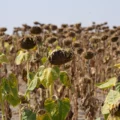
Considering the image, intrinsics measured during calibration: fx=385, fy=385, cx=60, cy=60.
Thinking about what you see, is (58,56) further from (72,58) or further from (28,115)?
(28,115)

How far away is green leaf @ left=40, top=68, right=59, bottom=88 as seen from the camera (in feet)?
6.31

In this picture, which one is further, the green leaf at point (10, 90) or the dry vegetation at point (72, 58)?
the dry vegetation at point (72, 58)

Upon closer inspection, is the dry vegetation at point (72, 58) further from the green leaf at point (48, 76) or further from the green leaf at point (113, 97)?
the green leaf at point (113, 97)

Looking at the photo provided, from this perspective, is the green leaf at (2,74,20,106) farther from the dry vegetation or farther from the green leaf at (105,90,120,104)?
the green leaf at (105,90,120,104)

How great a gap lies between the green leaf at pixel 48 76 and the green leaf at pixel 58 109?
0.10 m

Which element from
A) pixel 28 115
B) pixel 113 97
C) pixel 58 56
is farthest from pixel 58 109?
pixel 113 97

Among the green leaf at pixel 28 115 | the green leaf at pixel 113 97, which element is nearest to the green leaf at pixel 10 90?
the green leaf at pixel 28 115

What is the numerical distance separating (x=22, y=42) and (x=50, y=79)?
37.0 inches

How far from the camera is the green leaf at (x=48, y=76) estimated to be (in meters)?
1.92

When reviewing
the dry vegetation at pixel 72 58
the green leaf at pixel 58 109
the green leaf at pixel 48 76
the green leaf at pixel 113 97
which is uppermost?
the green leaf at pixel 113 97

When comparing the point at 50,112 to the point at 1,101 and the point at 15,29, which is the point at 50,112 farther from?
the point at 15,29

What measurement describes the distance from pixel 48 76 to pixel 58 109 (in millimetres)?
171

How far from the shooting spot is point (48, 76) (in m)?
1.92

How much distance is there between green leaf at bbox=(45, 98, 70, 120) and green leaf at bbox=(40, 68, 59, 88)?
10cm
